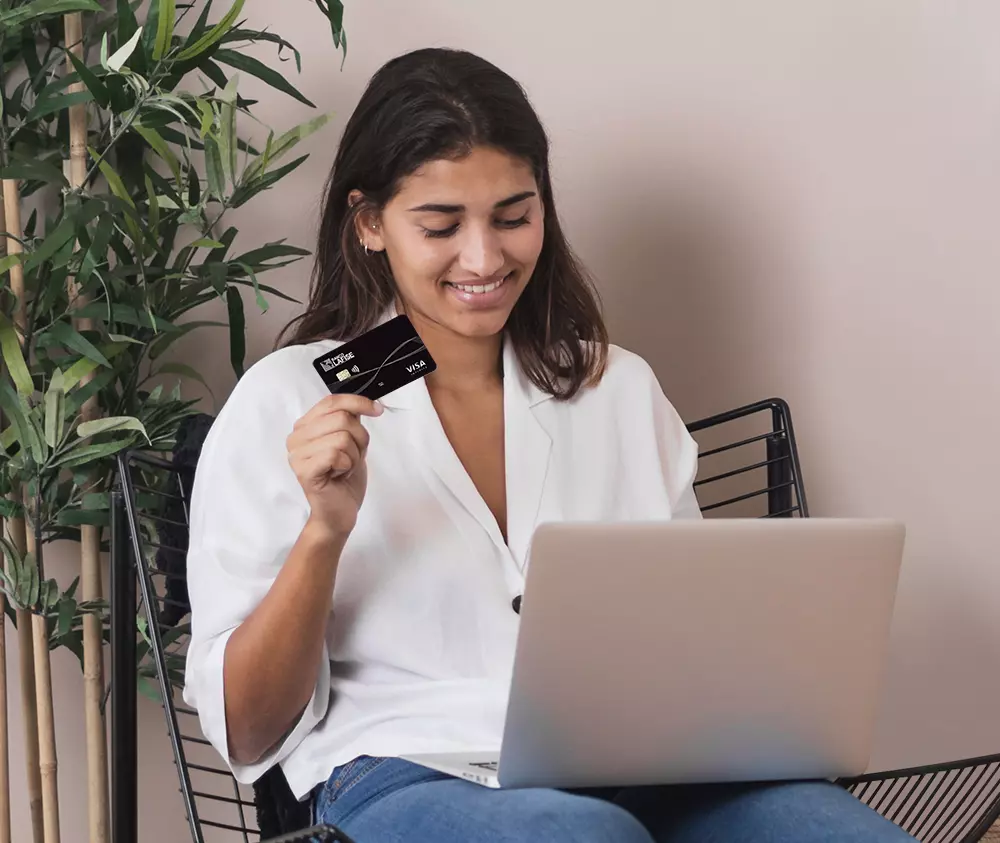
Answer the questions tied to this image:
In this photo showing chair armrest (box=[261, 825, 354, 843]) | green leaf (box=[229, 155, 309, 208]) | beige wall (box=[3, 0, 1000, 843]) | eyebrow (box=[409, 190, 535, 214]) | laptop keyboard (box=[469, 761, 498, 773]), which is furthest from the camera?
beige wall (box=[3, 0, 1000, 843])

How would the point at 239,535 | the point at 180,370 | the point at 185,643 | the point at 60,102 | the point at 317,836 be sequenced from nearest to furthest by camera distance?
1. the point at 317,836
2. the point at 239,535
3. the point at 60,102
4. the point at 180,370
5. the point at 185,643

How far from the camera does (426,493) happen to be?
1.29 m

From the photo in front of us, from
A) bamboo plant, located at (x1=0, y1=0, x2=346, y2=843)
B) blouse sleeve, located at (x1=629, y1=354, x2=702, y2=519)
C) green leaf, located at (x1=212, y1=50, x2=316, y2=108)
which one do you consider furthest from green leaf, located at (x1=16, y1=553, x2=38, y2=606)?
blouse sleeve, located at (x1=629, y1=354, x2=702, y2=519)

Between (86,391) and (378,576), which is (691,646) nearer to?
(378,576)

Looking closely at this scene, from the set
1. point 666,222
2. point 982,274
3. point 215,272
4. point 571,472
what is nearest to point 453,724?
point 571,472

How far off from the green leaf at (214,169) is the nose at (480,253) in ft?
1.22

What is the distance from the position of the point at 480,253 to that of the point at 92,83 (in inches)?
19.7

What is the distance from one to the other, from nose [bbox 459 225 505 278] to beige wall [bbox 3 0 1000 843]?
0.50 m

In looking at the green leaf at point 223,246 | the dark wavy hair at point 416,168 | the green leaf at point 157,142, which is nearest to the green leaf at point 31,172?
the green leaf at point 157,142

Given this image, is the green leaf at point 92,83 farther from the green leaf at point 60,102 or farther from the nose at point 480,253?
the nose at point 480,253

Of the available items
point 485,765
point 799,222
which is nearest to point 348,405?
point 485,765

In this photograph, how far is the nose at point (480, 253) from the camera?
4.26ft

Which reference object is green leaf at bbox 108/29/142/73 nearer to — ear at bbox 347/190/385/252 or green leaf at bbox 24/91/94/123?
green leaf at bbox 24/91/94/123

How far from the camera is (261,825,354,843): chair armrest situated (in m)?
0.91
